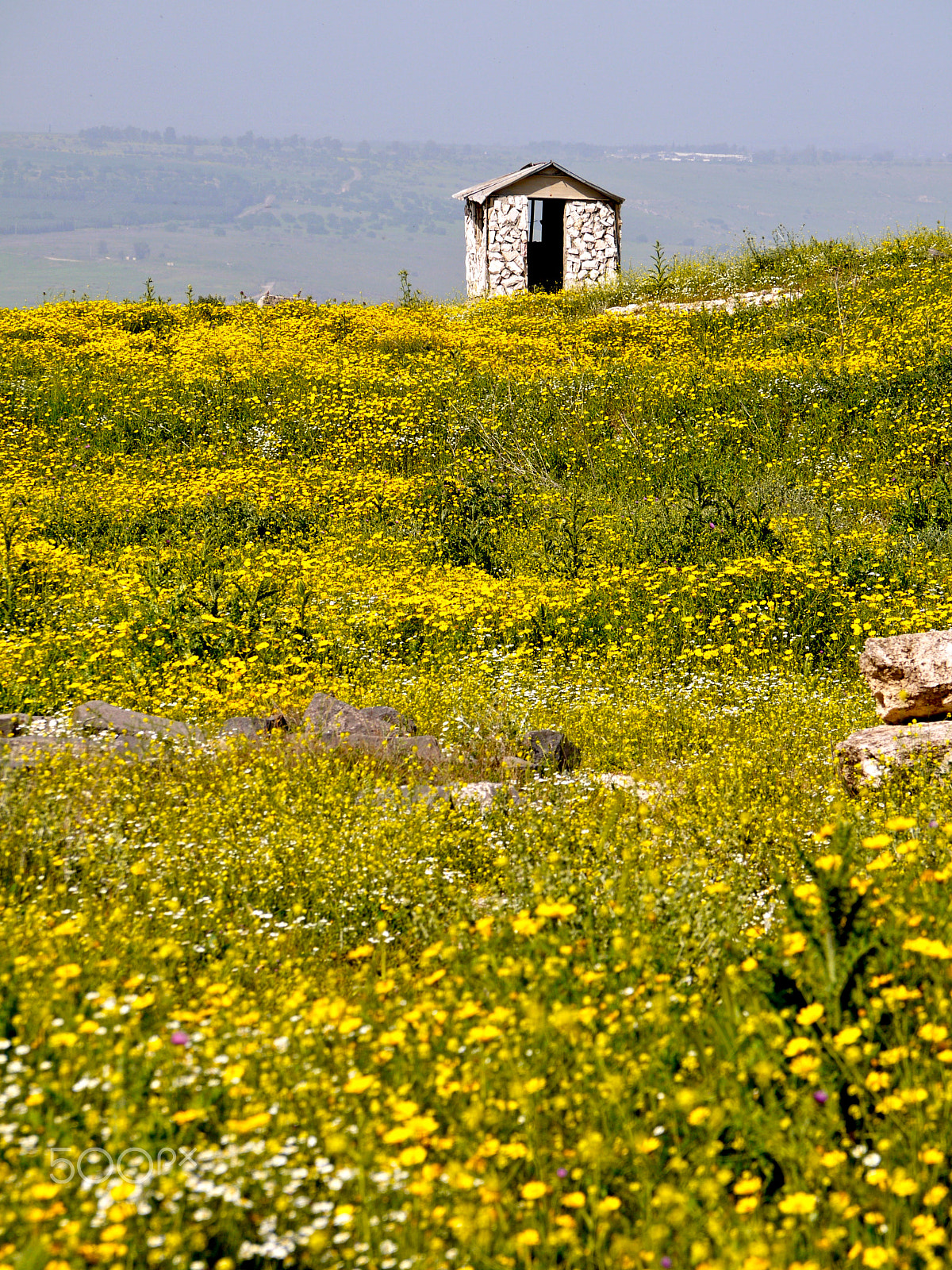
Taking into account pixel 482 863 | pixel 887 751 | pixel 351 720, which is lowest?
pixel 482 863

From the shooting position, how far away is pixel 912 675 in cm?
663

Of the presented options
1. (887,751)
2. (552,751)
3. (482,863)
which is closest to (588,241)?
(552,751)

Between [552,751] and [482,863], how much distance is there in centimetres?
149

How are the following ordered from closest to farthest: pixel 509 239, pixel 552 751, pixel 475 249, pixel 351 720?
pixel 552 751, pixel 351 720, pixel 509 239, pixel 475 249

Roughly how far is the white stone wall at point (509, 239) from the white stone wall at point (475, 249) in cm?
35

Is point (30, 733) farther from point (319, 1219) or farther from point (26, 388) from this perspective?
point (26, 388)

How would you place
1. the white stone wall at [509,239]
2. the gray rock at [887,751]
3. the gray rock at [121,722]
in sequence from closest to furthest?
the gray rock at [887,751] → the gray rock at [121,722] → the white stone wall at [509,239]

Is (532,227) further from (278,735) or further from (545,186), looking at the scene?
(278,735)

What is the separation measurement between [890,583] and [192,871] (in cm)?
727

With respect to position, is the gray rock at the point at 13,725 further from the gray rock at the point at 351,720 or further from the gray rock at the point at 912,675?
the gray rock at the point at 912,675

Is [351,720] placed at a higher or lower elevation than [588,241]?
lower

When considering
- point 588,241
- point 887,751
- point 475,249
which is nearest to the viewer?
point 887,751

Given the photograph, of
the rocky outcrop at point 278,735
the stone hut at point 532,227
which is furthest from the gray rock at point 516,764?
the stone hut at point 532,227

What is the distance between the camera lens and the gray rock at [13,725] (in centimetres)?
665
